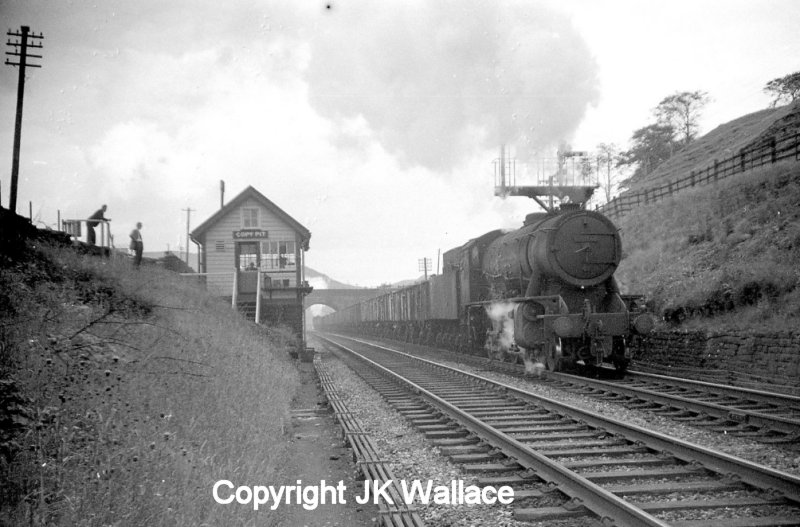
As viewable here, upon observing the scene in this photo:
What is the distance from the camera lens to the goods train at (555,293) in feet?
38.6

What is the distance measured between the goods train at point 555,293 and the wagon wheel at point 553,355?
0.02 m

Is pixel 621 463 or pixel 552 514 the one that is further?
pixel 621 463

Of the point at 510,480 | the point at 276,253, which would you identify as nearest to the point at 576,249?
the point at 510,480

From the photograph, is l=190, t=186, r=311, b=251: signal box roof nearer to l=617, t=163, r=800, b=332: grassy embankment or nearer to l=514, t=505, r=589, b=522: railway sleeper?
l=617, t=163, r=800, b=332: grassy embankment

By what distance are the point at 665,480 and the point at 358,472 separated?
2.81m

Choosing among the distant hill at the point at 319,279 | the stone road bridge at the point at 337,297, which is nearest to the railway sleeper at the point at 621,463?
the stone road bridge at the point at 337,297

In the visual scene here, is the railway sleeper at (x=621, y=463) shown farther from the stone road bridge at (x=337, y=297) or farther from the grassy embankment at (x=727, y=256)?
the stone road bridge at (x=337, y=297)

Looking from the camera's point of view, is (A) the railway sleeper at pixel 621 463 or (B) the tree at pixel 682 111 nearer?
(A) the railway sleeper at pixel 621 463

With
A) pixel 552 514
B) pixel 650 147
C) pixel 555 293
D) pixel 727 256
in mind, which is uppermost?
pixel 650 147

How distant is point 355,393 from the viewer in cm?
1156

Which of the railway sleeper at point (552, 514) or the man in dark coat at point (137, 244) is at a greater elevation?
the man in dark coat at point (137, 244)

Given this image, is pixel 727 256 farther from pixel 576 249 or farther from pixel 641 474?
pixel 641 474

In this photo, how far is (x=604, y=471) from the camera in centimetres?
541

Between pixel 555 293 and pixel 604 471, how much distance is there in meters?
7.57
